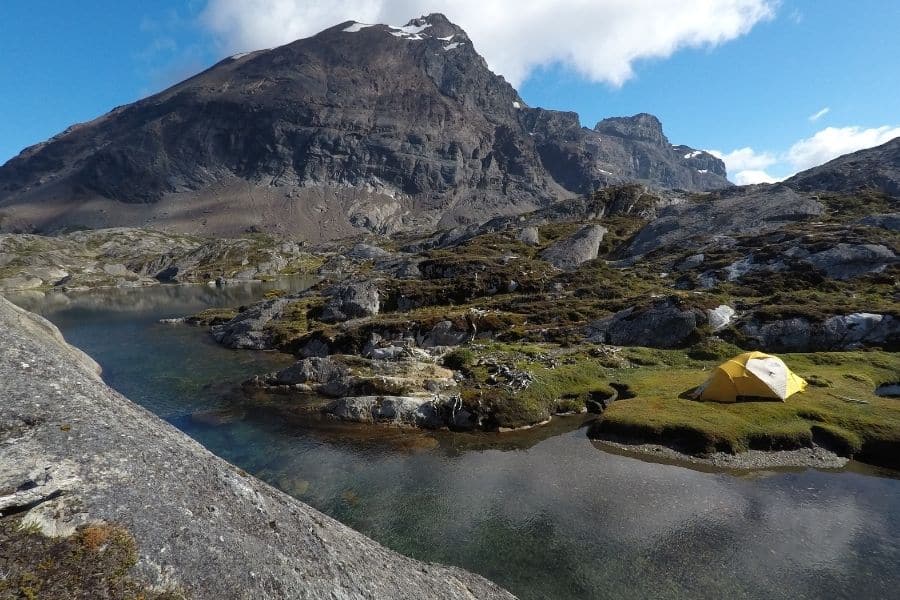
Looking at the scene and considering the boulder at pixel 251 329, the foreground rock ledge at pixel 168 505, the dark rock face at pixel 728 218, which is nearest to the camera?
the foreground rock ledge at pixel 168 505

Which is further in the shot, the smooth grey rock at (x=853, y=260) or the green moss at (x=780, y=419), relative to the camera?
the smooth grey rock at (x=853, y=260)

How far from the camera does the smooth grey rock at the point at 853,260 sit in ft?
244

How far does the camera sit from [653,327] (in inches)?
2345

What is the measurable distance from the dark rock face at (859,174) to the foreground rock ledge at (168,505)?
178567 mm

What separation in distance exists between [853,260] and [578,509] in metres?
76.3

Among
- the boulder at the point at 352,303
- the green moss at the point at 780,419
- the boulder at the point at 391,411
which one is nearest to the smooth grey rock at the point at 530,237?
the boulder at the point at 352,303

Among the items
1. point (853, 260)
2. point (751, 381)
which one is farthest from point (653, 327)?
point (853, 260)

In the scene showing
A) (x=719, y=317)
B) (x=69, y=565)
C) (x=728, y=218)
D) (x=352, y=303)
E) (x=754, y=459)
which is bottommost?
(x=754, y=459)

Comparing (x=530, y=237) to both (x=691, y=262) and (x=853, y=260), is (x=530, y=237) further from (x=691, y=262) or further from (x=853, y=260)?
(x=853, y=260)

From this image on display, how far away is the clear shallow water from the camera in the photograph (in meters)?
22.2

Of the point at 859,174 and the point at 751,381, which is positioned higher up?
the point at 859,174

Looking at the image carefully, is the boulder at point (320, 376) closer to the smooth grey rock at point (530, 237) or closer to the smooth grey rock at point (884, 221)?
the smooth grey rock at point (530, 237)

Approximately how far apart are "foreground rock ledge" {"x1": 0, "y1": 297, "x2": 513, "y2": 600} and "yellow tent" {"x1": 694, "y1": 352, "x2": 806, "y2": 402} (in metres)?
28.9

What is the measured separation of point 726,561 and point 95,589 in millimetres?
25385
